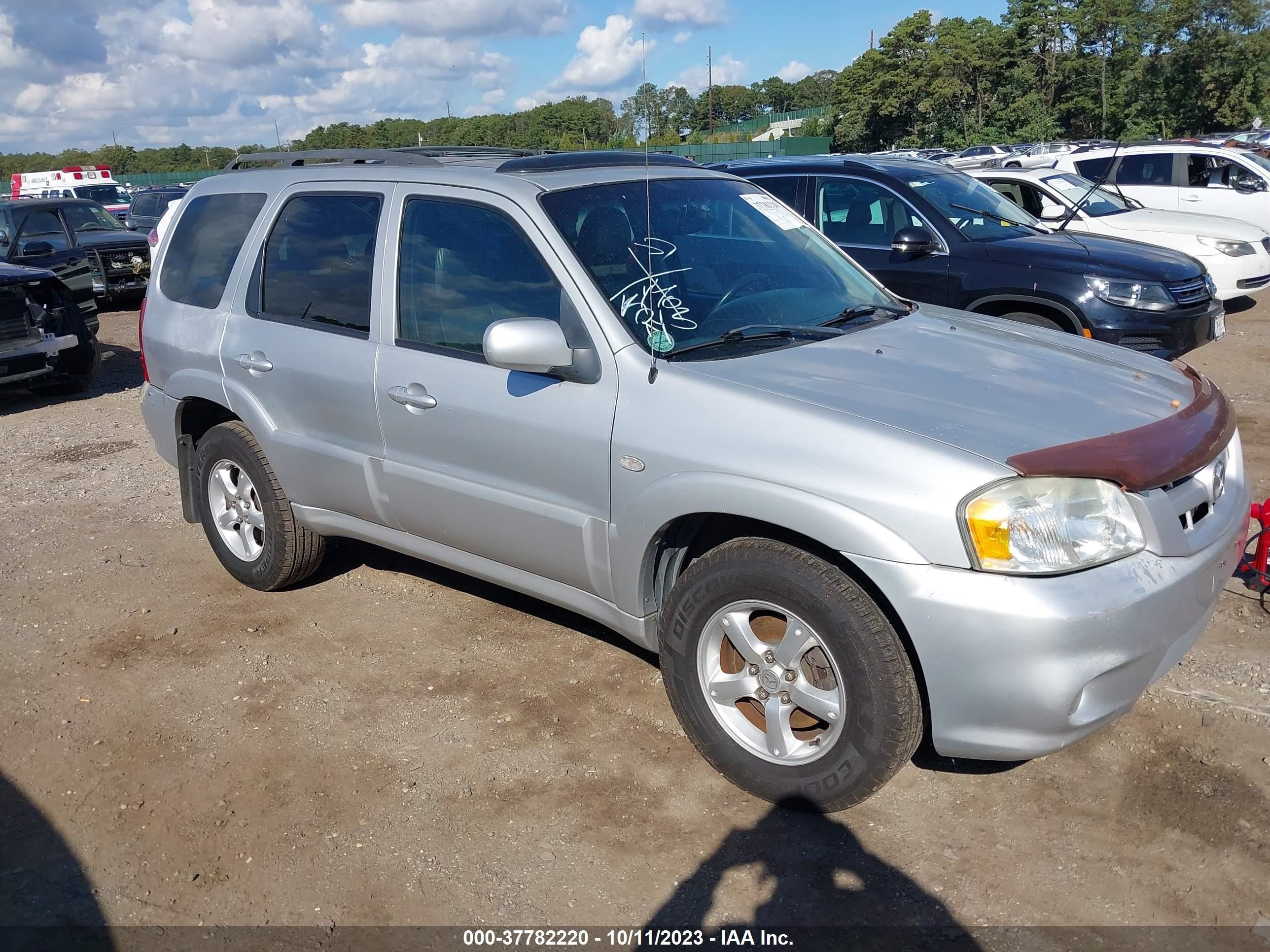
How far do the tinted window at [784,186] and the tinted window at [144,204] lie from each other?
60.0ft

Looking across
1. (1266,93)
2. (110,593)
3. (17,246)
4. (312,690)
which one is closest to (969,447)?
(312,690)

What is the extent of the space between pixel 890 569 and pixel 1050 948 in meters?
1.03

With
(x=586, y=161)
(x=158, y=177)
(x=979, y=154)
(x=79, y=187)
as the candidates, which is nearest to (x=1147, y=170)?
(x=586, y=161)

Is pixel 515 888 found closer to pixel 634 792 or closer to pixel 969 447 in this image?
pixel 634 792

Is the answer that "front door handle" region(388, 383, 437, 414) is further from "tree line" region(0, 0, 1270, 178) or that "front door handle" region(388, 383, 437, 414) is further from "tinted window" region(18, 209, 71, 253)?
"tree line" region(0, 0, 1270, 178)

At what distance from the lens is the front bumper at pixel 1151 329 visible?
703 centimetres

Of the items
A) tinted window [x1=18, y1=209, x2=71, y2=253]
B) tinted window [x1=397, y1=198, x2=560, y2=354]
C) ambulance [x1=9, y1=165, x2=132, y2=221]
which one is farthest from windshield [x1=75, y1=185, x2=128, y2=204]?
tinted window [x1=397, y1=198, x2=560, y2=354]

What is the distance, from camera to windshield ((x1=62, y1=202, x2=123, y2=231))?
15234 millimetres

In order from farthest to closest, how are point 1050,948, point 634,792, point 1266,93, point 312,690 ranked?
point 1266,93 < point 312,690 < point 634,792 < point 1050,948

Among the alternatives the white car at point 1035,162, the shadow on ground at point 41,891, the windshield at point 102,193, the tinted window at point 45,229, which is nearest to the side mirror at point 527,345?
the shadow on ground at point 41,891

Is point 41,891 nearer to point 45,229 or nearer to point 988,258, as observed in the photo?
point 988,258

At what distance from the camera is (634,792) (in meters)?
3.43

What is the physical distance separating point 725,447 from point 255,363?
243 cm

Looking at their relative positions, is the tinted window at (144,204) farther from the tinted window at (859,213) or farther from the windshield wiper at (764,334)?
the windshield wiper at (764,334)
